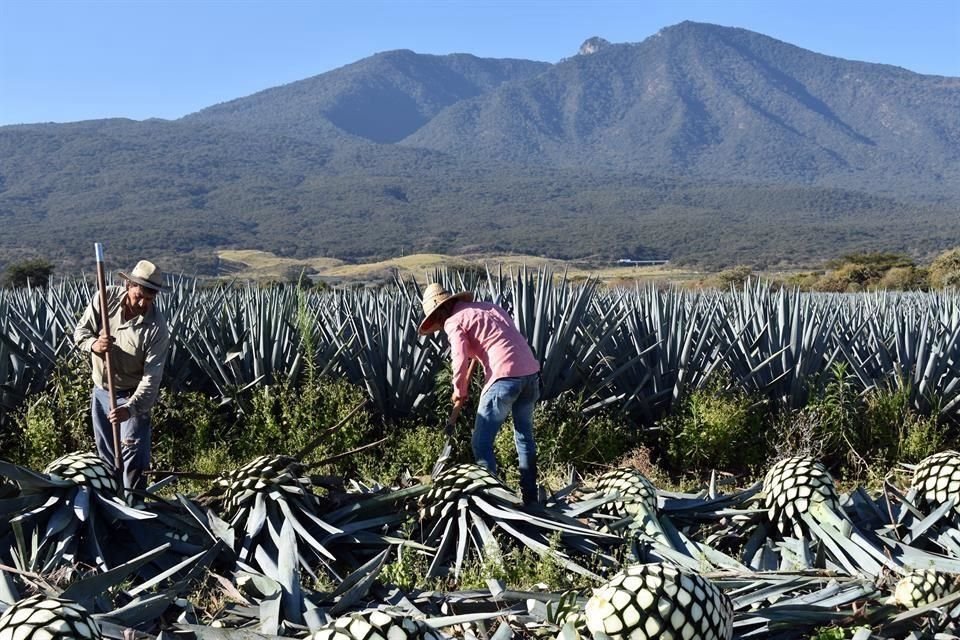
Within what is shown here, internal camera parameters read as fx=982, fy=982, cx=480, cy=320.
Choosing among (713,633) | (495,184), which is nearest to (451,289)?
(713,633)

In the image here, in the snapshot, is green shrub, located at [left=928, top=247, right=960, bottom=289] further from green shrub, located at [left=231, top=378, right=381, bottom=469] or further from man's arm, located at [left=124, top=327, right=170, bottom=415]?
man's arm, located at [left=124, top=327, right=170, bottom=415]

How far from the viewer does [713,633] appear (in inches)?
104

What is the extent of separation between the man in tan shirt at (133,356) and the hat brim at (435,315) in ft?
4.52

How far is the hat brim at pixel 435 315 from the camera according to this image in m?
5.28

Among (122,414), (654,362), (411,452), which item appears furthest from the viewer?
(654,362)

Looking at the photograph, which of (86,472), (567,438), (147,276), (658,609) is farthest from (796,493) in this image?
(147,276)

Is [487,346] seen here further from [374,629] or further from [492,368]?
[374,629]

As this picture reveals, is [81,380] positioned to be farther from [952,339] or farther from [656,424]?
[952,339]

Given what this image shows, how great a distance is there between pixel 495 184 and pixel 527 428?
571ft

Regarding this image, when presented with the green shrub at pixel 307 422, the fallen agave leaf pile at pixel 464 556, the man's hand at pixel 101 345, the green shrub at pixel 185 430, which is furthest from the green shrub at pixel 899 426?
the man's hand at pixel 101 345

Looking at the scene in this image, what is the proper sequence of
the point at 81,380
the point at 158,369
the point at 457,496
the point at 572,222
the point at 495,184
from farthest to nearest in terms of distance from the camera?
the point at 495,184, the point at 572,222, the point at 81,380, the point at 158,369, the point at 457,496

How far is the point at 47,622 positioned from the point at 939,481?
10.6 feet

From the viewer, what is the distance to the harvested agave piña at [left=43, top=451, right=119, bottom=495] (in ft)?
11.3

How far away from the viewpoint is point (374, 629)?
2.35 metres
